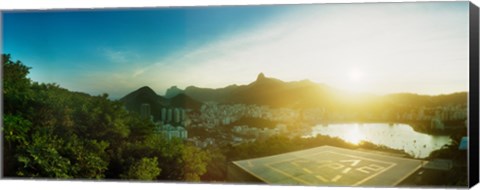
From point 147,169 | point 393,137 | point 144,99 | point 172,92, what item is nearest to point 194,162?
point 147,169

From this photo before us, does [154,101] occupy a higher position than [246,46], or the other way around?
[246,46]

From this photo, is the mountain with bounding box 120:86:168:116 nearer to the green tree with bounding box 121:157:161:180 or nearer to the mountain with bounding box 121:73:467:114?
the mountain with bounding box 121:73:467:114

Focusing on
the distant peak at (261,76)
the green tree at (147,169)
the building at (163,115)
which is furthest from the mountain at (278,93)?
the green tree at (147,169)

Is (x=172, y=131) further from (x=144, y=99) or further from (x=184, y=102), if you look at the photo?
(x=144, y=99)

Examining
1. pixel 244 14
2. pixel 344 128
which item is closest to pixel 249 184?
pixel 344 128

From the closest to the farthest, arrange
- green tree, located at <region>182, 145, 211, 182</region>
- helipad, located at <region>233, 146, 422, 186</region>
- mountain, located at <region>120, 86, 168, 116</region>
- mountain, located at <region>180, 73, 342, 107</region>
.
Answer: helipad, located at <region>233, 146, 422, 186</region> → mountain, located at <region>180, 73, 342, 107</region> → green tree, located at <region>182, 145, 211, 182</region> → mountain, located at <region>120, 86, 168, 116</region>

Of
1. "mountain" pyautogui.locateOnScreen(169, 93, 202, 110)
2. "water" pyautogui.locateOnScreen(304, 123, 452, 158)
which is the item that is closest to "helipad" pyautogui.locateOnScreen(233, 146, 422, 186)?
"water" pyautogui.locateOnScreen(304, 123, 452, 158)
